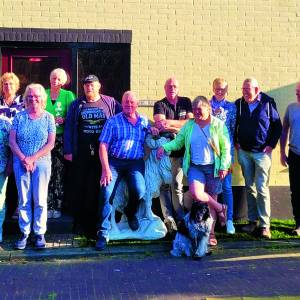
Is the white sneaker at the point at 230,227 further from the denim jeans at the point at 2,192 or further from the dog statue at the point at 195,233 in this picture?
the denim jeans at the point at 2,192

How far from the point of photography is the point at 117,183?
6.53 metres

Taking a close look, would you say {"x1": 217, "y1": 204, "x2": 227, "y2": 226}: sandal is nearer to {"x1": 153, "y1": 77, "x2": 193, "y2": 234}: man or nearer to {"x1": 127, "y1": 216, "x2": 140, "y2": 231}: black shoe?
{"x1": 153, "y1": 77, "x2": 193, "y2": 234}: man

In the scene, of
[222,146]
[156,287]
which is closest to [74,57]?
[222,146]

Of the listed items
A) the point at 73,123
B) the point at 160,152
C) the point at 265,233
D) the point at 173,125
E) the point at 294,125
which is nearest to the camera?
the point at 160,152

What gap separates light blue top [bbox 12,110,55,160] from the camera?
6.15 metres

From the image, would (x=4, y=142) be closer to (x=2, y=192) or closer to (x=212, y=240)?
(x=2, y=192)

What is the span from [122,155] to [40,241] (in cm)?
140

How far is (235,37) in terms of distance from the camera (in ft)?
25.7

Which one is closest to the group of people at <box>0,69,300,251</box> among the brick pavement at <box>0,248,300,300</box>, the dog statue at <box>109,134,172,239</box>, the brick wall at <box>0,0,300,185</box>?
the dog statue at <box>109,134,172,239</box>

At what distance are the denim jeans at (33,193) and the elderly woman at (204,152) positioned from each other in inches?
56.2

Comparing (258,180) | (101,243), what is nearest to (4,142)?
(101,243)

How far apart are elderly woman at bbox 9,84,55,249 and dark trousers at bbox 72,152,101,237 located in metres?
0.60

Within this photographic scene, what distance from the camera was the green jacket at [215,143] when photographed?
242 inches

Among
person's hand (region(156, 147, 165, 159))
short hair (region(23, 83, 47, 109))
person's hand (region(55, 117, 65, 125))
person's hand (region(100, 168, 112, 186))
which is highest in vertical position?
short hair (region(23, 83, 47, 109))
